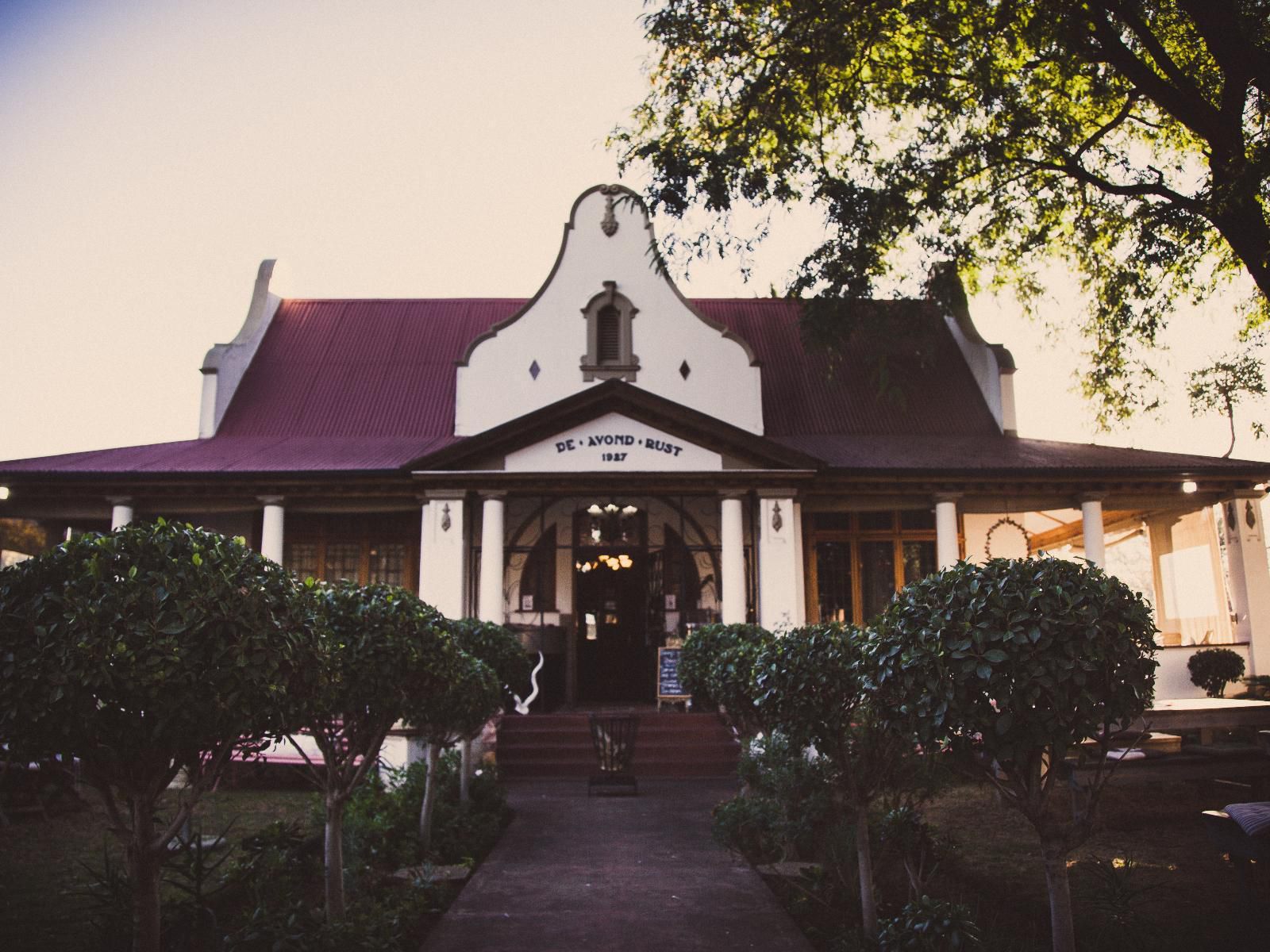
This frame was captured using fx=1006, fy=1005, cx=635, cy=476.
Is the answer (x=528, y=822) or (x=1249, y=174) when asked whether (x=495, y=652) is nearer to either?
(x=528, y=822)

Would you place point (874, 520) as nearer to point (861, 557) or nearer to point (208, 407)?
point (861, 557)

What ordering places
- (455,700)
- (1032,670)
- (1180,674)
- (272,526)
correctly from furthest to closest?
(272,526) < (1180,674) < (455,700) < (1032,670)

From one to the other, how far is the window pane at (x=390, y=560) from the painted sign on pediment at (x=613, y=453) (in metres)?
3.82

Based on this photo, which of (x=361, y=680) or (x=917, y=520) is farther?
(x=917, y=520)

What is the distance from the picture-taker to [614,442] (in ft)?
54.1

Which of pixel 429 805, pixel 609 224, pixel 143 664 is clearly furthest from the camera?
pixel 609 224

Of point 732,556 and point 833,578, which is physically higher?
point 732,556

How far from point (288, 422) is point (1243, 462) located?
16.9 metres

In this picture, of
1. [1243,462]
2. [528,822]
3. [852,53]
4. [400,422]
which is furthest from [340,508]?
[1243,462]

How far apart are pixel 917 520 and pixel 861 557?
127 centimetres

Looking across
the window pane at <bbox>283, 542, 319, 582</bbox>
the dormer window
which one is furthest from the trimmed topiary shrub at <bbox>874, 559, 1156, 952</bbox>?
the window pane at <bbox>283, 542, 319, 582</bbox>

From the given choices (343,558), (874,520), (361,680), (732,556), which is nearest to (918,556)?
(874,520)

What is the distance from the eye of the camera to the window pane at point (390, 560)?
18875mm

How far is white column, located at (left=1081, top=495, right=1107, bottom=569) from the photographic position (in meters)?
17.0
